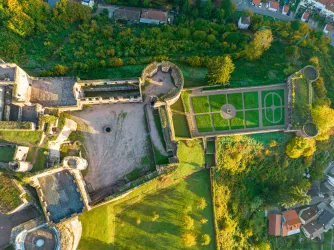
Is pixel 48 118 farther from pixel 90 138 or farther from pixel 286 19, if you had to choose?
pixel 286 19

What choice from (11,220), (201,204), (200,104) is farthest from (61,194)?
(200,104)

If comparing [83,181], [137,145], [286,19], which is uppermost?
[286,19]

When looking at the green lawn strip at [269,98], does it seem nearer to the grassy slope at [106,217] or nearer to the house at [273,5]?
the grassy slope at [106,217]

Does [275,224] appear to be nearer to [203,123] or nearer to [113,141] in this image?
[203,123]

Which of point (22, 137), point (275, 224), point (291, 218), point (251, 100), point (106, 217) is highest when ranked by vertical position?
point (251, 100)

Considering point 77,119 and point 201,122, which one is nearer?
point 77,119

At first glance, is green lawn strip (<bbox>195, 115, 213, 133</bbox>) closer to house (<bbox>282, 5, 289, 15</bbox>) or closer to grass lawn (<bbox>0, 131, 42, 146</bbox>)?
grass lawn (<bbox>0, 131, 42, 146</bbox>)

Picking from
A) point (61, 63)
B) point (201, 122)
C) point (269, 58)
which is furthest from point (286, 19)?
point (61, 63)
